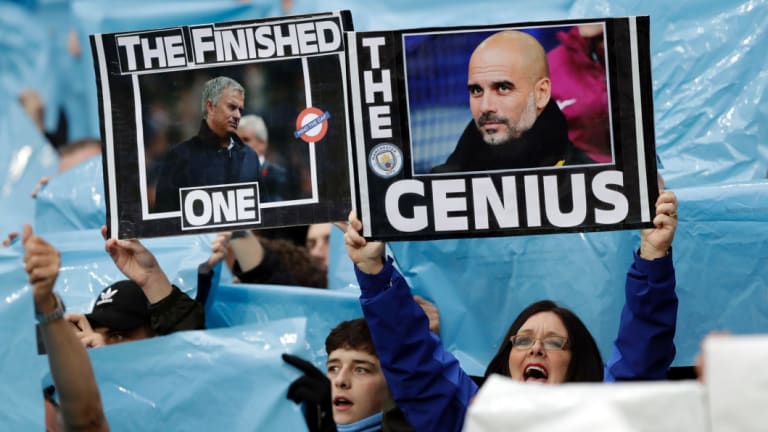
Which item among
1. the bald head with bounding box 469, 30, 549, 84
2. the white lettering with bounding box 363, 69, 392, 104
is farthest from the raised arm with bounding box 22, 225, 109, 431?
the bald head with bounding box 469, 30, 549, 84

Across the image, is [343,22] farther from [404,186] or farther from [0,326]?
[0,326]

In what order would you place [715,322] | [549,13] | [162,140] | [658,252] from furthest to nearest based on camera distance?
[549,13], [715,322], [162,140], [658,252]

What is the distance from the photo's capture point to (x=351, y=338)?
311 centimetres

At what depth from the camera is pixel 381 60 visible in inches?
109

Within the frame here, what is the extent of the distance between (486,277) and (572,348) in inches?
16.2

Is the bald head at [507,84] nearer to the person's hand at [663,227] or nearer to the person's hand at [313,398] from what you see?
the person's hand at [663,227]

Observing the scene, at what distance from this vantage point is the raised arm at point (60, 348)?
248 cm

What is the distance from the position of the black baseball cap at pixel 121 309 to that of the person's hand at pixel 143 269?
0.05 meters

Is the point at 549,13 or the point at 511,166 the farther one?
the point at 549,13

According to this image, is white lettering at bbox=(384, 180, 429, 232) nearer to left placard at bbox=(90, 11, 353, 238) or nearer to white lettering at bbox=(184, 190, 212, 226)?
left placard at bbox=(90, 11, 353, 238)

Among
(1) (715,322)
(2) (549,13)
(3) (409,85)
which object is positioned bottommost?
(1) (715,322)

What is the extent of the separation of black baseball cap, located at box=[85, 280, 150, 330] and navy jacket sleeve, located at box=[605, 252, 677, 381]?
124 cm

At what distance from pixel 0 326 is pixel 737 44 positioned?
211 cm

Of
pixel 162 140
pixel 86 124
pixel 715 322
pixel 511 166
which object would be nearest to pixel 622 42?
pixel 511 166
